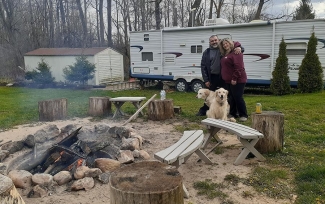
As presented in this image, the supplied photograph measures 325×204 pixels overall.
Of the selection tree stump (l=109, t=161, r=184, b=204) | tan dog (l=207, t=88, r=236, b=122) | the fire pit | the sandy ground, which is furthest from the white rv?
tree stump (l=109, t=161, r=184, b=204)

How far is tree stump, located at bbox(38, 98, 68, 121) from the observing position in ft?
20.5

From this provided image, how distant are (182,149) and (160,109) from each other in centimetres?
315

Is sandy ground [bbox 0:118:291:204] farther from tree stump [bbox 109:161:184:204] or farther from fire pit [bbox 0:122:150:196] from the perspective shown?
tree stump [bbox 109:161:184:204]

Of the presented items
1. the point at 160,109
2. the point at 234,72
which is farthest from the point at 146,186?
the point at 160,109

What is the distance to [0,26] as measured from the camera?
20781 mm

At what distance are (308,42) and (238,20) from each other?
46.5ft

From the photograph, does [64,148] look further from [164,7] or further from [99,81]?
[164,7]

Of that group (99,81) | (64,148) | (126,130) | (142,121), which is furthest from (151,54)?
(64,148)

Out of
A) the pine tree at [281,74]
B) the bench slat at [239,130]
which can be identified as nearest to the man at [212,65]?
the bench slat at [239,130]

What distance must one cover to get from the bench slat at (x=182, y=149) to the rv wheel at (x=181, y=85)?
8.93 meters

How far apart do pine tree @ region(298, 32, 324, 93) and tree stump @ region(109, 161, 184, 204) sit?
9102mm

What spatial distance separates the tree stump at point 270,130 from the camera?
3.77 meters

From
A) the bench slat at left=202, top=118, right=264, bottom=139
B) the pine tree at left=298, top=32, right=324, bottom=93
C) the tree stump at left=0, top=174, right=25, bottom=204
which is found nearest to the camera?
the tree stump at left=0, top=174, right=25, bottom=204

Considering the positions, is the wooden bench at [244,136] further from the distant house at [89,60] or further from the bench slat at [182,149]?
the distant house at [89,60]
